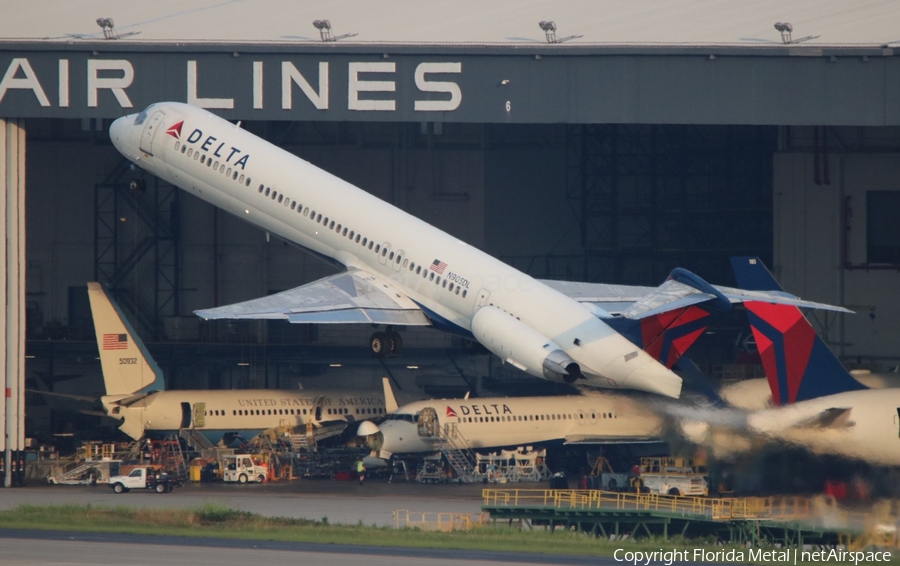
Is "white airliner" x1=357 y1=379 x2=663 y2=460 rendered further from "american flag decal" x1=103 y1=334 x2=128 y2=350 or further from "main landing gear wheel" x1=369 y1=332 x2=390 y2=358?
"american flag decal" x1=103 y1=334 x2=128 y2=350

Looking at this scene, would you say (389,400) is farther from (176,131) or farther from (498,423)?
(176,131)

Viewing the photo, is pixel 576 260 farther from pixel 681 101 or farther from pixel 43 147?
pixel 43 147

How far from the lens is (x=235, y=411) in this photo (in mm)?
53344

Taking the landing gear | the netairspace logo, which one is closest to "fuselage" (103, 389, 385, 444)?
the landing gear

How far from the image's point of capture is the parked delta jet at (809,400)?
30.5 meters

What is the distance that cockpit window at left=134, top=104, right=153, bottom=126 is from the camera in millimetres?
42750

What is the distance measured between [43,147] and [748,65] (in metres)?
36.1

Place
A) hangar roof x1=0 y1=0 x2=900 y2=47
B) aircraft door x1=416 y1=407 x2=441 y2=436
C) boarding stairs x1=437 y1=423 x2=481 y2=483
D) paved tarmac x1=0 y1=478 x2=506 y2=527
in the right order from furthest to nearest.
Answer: aircraft door x1=416 y1=407 x2=441 y2=436 < boarding stairs x1=437 y1=423 x2=481 y2=483 < hangar roof x1=0 y1=0 x2=900 y2=47 < paved tarmac x1=0 y1=478 x2=506 y2=527

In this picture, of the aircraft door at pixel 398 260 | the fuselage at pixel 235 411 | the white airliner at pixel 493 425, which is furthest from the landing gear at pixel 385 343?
the fuselage at pixel 235 411

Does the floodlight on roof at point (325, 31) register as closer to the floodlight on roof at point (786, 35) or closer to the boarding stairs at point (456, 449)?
the floodlight on roof at point (786, 35)

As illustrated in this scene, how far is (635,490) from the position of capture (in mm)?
42156

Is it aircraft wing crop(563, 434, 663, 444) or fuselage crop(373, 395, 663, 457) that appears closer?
aircraft wing crop(563, 434, 663, 444)

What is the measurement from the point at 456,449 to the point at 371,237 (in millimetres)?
13868

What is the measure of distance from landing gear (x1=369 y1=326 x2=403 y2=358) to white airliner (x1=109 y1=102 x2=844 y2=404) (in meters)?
0.04
